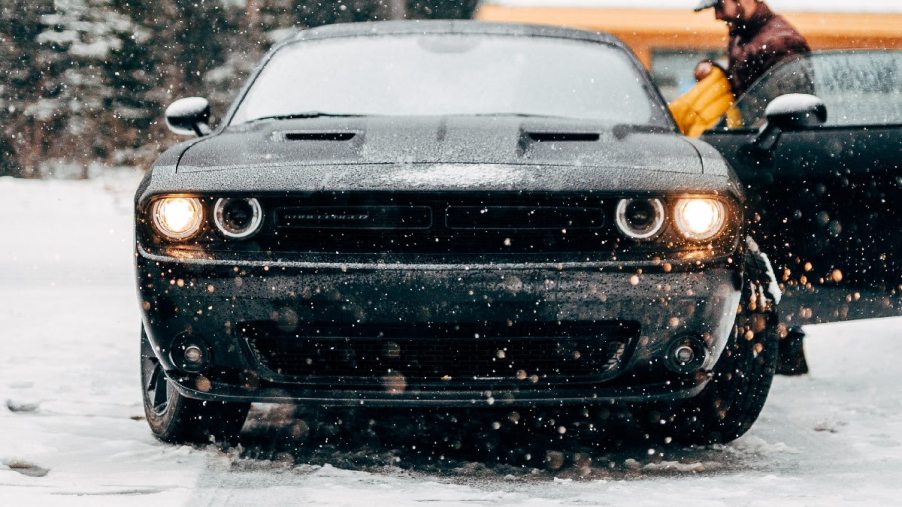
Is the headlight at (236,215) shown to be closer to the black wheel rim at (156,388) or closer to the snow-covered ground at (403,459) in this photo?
the snow-covered ground at (403,459)

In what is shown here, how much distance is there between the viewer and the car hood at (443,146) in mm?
3623

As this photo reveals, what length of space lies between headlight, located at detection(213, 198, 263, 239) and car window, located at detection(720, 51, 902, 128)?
2444 mm

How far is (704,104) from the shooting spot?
19.1ft

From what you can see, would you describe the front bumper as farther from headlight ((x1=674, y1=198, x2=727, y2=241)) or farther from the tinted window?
the tinted window

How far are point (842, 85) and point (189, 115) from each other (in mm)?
2655

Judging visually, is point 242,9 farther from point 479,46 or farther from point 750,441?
point 750,441

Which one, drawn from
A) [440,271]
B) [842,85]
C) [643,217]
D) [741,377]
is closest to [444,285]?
[440,271]

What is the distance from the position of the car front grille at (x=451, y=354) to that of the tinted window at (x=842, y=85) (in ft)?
6.53

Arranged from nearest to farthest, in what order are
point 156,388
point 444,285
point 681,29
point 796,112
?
point 444,285
point 156,388
point 796,112
point 681,29

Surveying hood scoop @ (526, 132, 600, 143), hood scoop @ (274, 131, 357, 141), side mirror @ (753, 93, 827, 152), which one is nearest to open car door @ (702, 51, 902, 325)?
side mirror @ (753, 93, 827, 152)

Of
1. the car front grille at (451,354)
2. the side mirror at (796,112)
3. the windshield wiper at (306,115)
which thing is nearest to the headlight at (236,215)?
the car front grille at (451,354)

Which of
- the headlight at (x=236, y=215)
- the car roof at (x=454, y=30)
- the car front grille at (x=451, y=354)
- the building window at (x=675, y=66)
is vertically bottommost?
the building window at (x=675, y=66)

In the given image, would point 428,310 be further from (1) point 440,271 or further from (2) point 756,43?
(2) point 756,43

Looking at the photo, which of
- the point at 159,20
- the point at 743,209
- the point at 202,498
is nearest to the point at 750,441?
the point at 743,209
